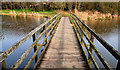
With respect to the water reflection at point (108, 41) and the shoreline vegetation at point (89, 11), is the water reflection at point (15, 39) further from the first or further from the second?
the shoreline vegetation at point (89, 11)

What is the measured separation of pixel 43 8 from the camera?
5509 cm

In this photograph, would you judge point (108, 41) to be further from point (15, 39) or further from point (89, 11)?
point (89, 11)

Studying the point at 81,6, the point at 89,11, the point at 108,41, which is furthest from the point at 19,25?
the point at 81,6

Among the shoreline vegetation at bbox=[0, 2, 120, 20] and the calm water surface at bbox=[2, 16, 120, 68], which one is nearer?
the calm water surface at bbox=[2, 16, 120, 68]

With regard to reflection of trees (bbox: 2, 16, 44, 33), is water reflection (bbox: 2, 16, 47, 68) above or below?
below

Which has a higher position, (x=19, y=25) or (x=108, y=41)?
(x=19, y=25)

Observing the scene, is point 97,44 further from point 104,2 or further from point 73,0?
point 73,0

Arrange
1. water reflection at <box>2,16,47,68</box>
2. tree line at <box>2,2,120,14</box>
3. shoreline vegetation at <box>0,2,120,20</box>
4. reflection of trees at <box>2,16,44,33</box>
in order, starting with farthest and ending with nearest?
tree line at <box>2,2,120,14</box>, shoreline vegetation at <box>0,2,120,20</box>, reflection of trees at <box>2,16,44,33</box>, water reflection at <box>2,16,47,68</box>

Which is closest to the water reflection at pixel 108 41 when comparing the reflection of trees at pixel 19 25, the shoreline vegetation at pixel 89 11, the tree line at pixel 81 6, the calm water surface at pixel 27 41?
the calm water surface at pixel 27 41

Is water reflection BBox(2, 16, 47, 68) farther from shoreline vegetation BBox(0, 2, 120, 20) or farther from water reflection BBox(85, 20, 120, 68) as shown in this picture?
shoreline vegetation BBox(0, 2, 120, 20)

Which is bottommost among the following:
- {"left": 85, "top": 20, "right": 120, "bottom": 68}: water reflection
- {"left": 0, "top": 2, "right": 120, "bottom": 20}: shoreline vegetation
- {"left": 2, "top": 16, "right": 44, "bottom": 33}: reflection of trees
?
{"left": 85, "top": 20, "right": 120, "bottom": 68}: water reflection

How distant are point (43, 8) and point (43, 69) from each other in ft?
178

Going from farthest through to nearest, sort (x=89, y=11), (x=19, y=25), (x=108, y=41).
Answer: (x=89, y=11)
(x=19, y=25)
(x=108, y=41)

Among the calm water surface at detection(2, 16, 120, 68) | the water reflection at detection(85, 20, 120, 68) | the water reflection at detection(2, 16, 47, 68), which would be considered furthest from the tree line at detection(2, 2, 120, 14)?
the water reflection at detection(2, 16, 47, 68)
